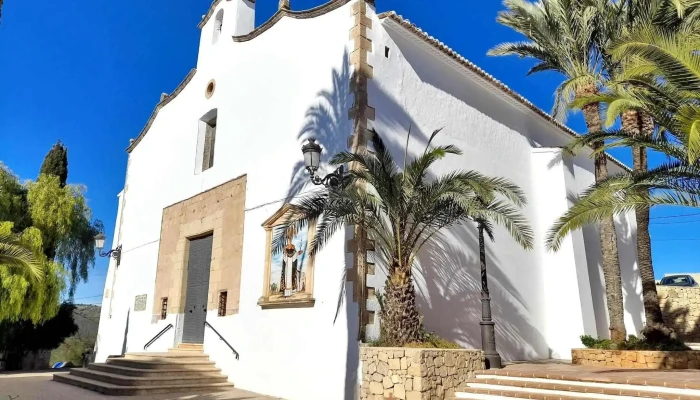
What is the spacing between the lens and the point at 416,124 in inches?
391

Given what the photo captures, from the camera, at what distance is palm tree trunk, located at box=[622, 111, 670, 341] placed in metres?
8.97

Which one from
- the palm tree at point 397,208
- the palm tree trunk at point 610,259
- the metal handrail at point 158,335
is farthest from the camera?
the metal handrail at point 158,335

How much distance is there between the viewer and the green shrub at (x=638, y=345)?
840 cm

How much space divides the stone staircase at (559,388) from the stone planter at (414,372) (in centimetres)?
21

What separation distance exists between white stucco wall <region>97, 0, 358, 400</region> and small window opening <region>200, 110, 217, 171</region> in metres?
0.24

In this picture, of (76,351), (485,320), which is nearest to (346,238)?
(485,320)

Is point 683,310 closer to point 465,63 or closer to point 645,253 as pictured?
point 645,253

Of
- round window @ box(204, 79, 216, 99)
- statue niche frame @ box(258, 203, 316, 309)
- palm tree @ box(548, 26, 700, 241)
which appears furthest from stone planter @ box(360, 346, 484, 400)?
round window @ box(204, 79, 216, 99)

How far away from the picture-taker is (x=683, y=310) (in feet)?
55.1

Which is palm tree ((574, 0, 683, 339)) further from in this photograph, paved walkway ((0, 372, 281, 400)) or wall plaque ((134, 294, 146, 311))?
wall plaque ((134, 294, 146, 311))

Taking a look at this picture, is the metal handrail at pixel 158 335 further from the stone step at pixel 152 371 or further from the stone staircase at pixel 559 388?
the stone staircase at pixel 559 388

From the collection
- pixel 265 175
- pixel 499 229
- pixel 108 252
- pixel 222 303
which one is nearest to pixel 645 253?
pixel 499 229

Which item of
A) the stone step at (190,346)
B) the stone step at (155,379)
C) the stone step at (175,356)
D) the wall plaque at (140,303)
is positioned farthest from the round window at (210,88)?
the stone step at (155,379)

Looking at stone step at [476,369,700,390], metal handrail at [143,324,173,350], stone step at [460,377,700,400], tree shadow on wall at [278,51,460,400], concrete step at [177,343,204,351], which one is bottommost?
stone step at [460,377,700,400]
